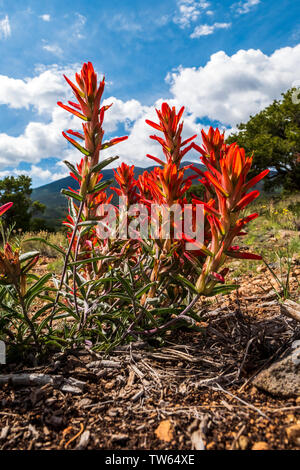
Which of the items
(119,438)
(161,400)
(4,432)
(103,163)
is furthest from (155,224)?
(4,432)

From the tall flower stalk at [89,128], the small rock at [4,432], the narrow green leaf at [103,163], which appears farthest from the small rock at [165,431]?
the narrow green leaf at [103,163]

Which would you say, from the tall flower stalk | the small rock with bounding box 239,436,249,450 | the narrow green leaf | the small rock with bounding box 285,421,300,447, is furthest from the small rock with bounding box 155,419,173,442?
the narrow green leaf

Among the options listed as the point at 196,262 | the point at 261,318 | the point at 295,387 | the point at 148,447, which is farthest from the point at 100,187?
the point at 261,318

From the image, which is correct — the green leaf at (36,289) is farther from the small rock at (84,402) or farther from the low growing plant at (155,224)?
the small rock at (84,402)

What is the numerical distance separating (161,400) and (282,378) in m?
0.49

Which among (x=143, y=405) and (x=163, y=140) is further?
(x=163, y=140)

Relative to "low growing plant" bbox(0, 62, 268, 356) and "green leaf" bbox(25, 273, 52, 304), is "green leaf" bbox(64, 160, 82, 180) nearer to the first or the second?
"low growing plant" bbox(0, 62, 268, 356)

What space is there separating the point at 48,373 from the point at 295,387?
1.05 metres

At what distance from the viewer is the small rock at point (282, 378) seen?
112 cm

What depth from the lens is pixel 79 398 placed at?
1180 mm

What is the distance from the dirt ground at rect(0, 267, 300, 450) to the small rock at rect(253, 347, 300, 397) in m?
0.03

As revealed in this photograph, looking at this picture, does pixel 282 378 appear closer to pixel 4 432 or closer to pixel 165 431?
pixel 165 431

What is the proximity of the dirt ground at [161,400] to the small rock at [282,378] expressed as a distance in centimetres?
3

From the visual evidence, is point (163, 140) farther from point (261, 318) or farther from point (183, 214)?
point (261, 318)
